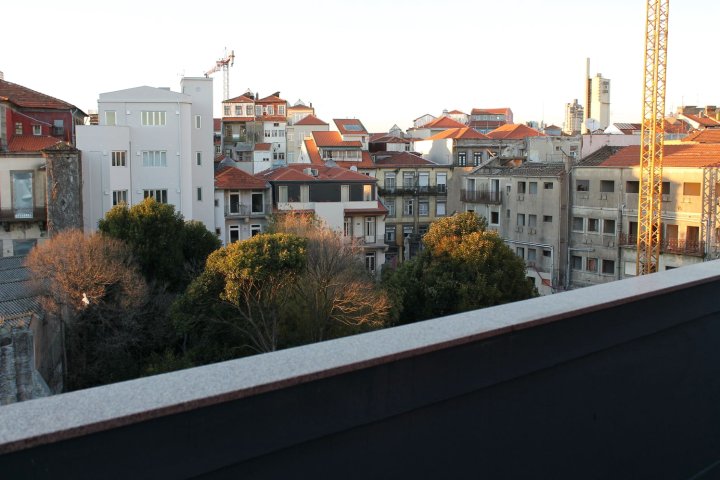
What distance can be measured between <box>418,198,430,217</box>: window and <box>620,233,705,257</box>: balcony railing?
1382cm

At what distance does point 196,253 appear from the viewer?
77.5 ft

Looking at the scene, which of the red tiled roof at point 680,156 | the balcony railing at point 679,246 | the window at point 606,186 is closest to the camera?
the balcony railing at point 679,246

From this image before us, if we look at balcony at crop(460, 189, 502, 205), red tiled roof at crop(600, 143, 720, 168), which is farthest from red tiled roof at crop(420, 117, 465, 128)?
red tiled roof at crop(600, 143, 720, 168)

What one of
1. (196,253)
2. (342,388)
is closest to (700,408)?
(342,388)

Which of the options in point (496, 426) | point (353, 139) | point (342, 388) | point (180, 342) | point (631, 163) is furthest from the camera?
point (353, 139)

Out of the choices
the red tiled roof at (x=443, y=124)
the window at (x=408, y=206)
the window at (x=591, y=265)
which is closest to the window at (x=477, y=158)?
the window at (x=408, y=206)

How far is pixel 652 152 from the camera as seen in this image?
31953 millimetres

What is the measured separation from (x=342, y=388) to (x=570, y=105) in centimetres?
6502

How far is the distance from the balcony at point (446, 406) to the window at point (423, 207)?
39.9 meters

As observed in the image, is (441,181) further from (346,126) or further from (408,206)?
(346,126)

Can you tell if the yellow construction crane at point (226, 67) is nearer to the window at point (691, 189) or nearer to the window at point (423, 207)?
the window at point (423, 207)

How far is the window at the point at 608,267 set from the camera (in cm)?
3237

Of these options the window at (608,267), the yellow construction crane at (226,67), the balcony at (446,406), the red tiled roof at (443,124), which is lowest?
the window at (608,267)

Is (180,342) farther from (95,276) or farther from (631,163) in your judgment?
(631,163)
